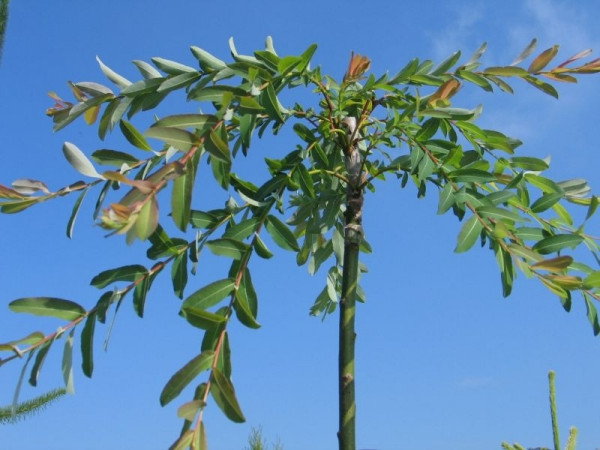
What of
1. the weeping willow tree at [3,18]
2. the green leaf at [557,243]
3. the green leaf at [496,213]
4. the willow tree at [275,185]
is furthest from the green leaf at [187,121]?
the weeping willow tree at [3,18]

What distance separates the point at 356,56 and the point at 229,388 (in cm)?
97

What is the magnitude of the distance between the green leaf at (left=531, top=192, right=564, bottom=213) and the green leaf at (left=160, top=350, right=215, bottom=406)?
102 centimetres

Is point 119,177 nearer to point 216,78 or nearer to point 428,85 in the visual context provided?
point 216,78

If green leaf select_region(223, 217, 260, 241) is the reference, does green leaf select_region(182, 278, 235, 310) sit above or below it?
below

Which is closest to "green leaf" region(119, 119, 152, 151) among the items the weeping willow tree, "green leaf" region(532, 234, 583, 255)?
"green leaf" region(532, 234, 583, 255)

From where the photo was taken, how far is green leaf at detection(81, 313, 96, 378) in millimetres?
1367

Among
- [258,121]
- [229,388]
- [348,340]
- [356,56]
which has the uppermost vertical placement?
[356,56]

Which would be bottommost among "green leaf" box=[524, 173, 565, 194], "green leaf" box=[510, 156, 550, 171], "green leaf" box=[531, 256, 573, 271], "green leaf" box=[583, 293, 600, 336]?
"green leaf" box=[583, 293, 600, 336]

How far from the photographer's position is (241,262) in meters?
1.47

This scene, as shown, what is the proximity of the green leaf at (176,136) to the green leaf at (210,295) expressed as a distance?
1.02ft

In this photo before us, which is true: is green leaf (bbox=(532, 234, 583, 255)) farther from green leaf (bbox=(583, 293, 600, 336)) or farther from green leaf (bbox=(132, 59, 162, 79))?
green leaf (bbox=(132, 59, 162, 79))

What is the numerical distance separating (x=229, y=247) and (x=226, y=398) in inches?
16.4

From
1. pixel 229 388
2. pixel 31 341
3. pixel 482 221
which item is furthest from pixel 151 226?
pixel 482 221

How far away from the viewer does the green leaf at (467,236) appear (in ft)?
4.85
